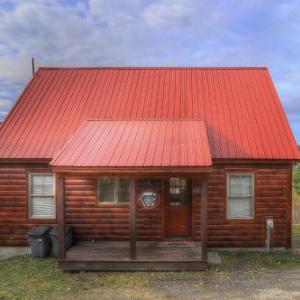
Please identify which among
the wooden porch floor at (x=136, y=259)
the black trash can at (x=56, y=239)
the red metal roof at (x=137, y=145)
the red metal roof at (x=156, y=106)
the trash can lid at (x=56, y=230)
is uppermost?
the red metal roof at (x=156, y=106)

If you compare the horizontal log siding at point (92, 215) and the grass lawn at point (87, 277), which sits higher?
the horizontal log siding at point (92, 215)

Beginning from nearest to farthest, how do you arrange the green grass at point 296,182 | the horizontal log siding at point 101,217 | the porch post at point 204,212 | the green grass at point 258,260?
1. the porch post at point 204,212
2. the green grass at point 258,260
3. the horizontal log siding at point 101,217
4. the green grass at point 296,182

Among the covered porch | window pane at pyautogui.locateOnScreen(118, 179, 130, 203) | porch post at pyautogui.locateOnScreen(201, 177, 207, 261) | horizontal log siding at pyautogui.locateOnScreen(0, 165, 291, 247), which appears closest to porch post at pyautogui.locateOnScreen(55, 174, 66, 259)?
the covered porch

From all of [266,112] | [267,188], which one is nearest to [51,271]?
[267,188]

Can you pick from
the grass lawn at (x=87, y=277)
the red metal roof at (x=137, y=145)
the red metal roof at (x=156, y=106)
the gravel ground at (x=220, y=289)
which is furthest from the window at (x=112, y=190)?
the gravel ground at (x=220, y=289)

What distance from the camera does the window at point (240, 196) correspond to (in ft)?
47.0

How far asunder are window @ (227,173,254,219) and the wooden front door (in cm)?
132

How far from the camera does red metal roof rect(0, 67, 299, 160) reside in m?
14.5

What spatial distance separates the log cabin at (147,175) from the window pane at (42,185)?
33 millimetres

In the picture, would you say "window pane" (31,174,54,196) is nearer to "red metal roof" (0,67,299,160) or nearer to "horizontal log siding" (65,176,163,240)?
"horizontal log siding" (65,176,163,240)

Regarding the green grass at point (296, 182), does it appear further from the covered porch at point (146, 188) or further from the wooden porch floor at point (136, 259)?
the wooden porch floor at point (136, 259)

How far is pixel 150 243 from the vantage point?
46.2ft

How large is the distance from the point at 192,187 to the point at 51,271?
16.7 ft

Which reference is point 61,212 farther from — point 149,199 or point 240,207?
point 240,207
